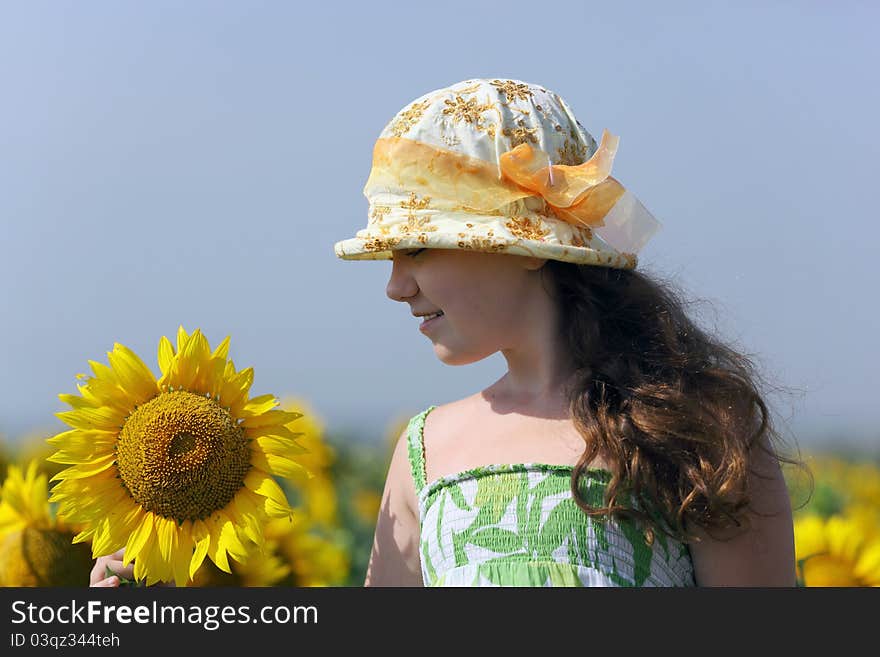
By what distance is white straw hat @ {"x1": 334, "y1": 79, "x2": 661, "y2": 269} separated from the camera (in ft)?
6.66

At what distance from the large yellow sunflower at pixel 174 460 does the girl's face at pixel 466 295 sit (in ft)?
1.13

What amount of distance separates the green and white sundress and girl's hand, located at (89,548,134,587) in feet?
1.74

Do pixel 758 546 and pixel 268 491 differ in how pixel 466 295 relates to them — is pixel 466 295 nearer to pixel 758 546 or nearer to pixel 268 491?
pixel 268 491

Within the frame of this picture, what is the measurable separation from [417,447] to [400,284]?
0.35 metres

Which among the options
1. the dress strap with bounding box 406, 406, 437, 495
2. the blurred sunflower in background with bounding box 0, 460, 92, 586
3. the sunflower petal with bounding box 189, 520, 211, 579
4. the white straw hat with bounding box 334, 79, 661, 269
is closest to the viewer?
the sunflower petal with bounding box 189, 520, 211, 579

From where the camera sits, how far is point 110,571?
187 centimetres

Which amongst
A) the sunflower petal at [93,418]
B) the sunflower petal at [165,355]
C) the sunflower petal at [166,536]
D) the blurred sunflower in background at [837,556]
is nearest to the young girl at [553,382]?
the sunflower petal at [166,536]

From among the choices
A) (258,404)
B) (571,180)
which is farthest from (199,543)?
(571,180)

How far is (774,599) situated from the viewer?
1974 millimetres

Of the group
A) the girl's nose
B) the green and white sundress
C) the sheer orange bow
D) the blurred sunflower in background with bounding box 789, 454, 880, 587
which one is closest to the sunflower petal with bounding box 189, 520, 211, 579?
the green and white sundress

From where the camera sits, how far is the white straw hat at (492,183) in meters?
2.03

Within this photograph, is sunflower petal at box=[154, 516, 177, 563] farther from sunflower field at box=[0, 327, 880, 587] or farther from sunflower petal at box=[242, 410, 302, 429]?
sunflower petal at box=[242, 410, 302, 429]

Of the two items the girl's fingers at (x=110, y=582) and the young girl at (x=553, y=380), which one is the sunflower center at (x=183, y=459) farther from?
the young girl at (x=553, y=380)

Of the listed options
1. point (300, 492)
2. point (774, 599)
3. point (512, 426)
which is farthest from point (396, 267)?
point (300, 492)
